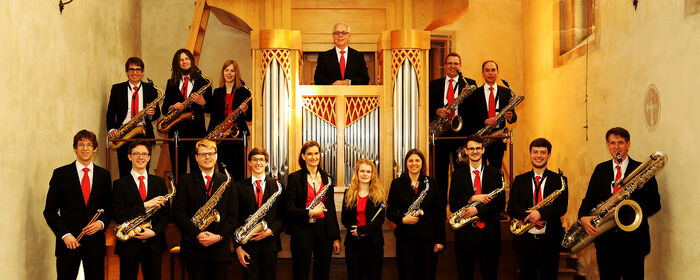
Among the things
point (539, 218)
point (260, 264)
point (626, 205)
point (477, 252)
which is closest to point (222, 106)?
point (260, 264)

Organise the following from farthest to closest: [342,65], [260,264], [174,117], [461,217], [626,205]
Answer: [342,65]
[174,117]
[461,217]
[260,264]
[626,205]

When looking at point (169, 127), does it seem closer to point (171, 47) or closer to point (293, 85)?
point (293, 85)

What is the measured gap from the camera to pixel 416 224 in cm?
565

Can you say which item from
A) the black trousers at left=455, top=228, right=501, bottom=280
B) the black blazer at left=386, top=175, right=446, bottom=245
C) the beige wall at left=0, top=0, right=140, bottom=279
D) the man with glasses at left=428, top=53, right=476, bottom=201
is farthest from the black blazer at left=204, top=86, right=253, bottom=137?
the black trousers at left=455, top=228, right=501, bottom=280

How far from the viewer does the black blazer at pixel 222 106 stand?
7172 millimetres

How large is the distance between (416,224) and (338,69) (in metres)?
2.31

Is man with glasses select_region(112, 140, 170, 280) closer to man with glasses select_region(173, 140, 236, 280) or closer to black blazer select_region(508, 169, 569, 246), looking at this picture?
man with glasses select_region(173, 140, 236, 280)

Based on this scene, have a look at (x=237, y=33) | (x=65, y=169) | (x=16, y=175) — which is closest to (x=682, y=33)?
(x=65, y=169)

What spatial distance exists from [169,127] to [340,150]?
72.0 inches

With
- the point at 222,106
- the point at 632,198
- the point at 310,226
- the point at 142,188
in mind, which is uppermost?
the point at 222,106

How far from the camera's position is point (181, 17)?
941 cm

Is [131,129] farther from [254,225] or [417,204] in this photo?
[417,204]

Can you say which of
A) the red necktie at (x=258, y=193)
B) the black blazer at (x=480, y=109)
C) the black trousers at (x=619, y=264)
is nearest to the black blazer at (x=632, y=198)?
the black trousers at (x=619, y=264)

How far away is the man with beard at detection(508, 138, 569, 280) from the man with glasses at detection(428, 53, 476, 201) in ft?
4.68
